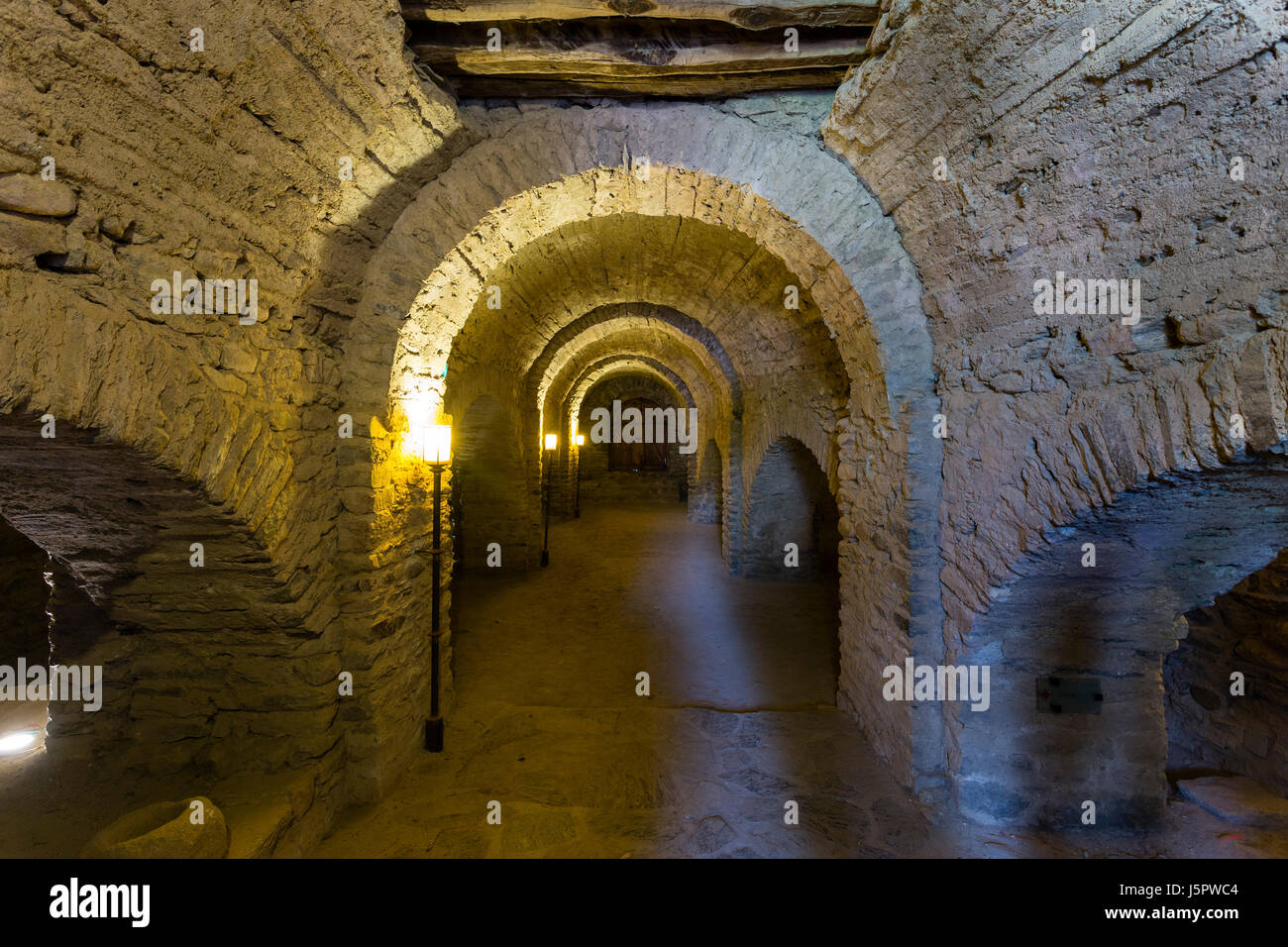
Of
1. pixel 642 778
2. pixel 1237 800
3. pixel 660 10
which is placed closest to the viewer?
pixel 660 10

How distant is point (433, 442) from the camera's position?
3797 millimetres

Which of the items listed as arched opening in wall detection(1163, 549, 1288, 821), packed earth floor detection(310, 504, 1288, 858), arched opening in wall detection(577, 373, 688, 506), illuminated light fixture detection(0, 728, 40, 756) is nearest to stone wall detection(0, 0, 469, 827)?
packed earth floor detection(310, 504, 1288, 858)

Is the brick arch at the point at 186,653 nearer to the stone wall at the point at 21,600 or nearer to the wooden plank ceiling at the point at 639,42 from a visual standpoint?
the wooden plank ceiling at the point at 639,42

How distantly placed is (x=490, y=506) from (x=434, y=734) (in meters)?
4.83

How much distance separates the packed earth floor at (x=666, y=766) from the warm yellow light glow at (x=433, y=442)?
2.02m

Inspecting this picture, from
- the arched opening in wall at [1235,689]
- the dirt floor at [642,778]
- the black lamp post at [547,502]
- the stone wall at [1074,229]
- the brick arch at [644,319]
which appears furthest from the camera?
the black lamp post at [547,502]

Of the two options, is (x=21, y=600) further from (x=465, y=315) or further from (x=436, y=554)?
(x=465, y=315)

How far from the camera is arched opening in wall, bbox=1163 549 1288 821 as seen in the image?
4191mm

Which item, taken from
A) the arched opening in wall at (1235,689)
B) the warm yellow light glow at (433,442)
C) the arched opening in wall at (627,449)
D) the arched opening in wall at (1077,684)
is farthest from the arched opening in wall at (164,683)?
the arched opening in wall at (627,449)

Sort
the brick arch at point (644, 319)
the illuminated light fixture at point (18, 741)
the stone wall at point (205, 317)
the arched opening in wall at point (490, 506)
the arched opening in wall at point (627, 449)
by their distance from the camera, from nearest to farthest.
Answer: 1. the stone wall at point (205, 317)
2. the illuminated light fixture at point (18, 741)
3. the arched opening in wall at point (490, 506)
4. the brick arch at point (644, 319)
5. the arched opening in wall at point (627, 449)

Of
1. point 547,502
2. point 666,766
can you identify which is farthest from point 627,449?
point 666,766

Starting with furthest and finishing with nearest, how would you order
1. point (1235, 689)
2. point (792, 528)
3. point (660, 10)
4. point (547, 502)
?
point (547, 502) < point (792, 528) < point (1235, 689) < point (660, 10)

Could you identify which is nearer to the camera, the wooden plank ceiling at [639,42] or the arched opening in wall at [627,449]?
the wooden plank ceiling at [639,42]

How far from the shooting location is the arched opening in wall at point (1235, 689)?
419 centimetres
